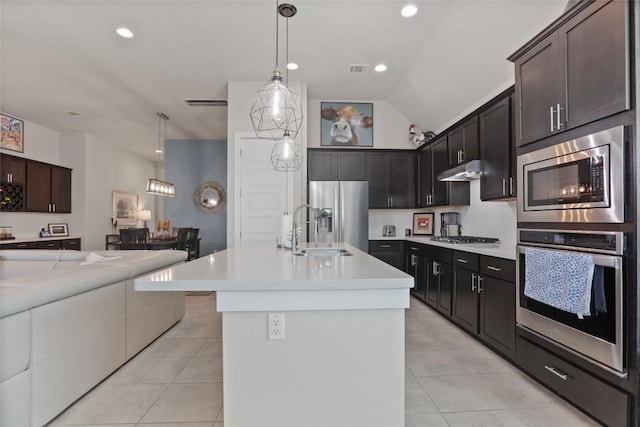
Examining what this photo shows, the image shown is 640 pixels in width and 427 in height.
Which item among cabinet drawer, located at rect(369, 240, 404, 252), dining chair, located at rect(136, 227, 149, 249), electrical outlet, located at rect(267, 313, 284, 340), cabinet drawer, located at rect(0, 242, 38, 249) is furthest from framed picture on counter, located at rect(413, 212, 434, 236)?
cabinet drawer, located at rect(0, 242, 38, 249)

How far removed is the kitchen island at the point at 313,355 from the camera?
4.77 ft

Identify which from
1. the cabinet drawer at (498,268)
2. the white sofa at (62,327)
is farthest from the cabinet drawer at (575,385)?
the white sofa at (62,327)

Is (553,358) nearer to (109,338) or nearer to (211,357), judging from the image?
(211,357)

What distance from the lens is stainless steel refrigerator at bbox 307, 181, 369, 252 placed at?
472cm

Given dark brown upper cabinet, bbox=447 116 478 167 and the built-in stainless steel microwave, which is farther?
dark brown upper cabinet, bbox=447 116 478 167

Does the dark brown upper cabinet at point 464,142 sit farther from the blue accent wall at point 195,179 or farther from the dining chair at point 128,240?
the blue accent wall at point 195,179

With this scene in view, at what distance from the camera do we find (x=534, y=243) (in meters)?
2.14

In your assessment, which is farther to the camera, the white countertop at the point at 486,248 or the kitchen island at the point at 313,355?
the white countertop at the point at 486,248

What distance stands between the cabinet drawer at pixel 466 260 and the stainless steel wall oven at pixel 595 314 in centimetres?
85

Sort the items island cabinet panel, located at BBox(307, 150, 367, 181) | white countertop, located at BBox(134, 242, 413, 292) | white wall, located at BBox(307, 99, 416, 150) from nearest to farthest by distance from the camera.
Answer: white countertop, located at BBox(134, 242, 413, 292) < island cabinet panel, located at BBox(307, 150, 367, 181) < white wall, located at BBox(307, 99, 416, 150)

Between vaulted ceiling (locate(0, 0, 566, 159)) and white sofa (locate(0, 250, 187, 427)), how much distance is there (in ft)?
7.69

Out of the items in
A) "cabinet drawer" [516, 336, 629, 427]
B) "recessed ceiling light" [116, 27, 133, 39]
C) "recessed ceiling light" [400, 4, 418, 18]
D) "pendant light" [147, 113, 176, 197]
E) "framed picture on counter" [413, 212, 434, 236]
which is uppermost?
"recessed ceiling light" [400, 4, 418, 18]

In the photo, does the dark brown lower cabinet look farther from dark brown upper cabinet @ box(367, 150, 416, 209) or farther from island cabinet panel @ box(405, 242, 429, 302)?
island cabinet panel @ box(405, 242, 429, 302)

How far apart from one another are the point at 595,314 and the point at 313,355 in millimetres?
1520
